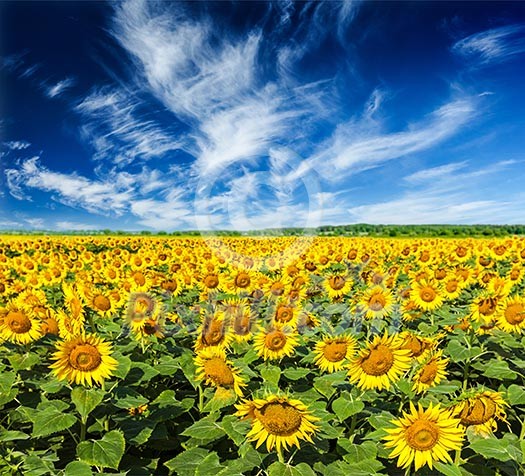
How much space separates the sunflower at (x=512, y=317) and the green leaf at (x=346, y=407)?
2.84 m

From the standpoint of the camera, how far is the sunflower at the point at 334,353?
434 centimetres

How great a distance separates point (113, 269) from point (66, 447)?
7062 millimetres

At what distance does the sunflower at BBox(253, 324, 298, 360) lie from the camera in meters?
4.50

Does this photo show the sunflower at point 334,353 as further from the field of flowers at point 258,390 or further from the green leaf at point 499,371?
the green leaf at point 499,371

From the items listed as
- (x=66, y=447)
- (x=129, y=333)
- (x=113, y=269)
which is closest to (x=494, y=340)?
(x=129, y=333)

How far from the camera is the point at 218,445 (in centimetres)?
408

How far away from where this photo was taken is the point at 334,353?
4336 mm

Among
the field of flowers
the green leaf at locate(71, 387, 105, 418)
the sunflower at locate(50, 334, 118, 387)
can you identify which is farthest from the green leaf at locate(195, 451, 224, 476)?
the sunflower at locate(50, 334, 118, 387)

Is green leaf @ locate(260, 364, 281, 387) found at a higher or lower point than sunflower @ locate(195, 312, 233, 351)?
lower

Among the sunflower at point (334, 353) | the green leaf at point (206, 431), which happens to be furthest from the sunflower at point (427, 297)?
the green leaf at point (206, 431)

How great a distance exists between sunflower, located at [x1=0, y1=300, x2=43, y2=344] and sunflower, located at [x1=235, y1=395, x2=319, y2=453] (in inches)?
100

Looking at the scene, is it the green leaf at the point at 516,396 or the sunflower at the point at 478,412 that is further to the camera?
the green leaf at the point at 516,396

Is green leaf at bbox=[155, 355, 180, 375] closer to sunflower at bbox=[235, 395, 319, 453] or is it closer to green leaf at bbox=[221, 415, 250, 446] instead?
green leaf at bbox=[221, 415, 250, 446]

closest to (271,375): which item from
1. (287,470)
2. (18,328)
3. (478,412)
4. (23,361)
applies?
(287,470)
